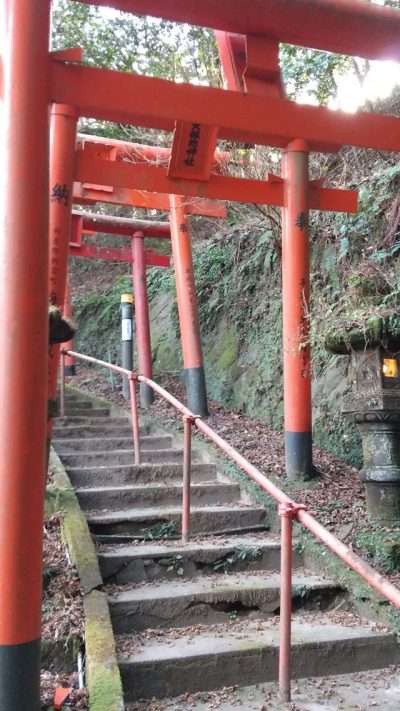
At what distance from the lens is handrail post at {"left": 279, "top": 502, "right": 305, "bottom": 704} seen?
277 centimetres

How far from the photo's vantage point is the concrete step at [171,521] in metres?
4.28

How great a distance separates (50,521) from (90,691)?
1.52 m

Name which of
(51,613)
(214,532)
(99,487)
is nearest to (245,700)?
(51,613)

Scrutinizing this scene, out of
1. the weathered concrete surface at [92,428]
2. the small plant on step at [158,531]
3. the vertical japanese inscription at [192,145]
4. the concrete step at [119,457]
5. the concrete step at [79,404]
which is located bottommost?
A: the small plant on step at [158,531]

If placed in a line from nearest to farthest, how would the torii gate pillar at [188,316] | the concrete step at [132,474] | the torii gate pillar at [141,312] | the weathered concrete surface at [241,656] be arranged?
1. the weathered concrete surface at [241,656]
2. the concrete step at [132,474]
3. the torii gate pillar at [188,316]
4. the torii gate pillar at [141,312]

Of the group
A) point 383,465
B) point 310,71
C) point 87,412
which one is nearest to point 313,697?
point 383,465

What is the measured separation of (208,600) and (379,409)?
1.70m

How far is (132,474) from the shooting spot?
526 centimetres

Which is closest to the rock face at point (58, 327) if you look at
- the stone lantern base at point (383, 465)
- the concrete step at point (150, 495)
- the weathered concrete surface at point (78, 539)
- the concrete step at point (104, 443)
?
the weathered concrete surface at point (78, 539)

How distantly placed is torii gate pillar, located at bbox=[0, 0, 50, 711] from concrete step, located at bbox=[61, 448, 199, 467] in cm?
312

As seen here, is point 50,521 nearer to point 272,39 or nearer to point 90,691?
point 90,691

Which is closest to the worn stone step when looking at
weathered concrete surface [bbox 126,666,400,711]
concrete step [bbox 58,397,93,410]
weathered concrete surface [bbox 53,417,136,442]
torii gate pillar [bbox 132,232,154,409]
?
weathered concrete surface [bbox 53,417,136,442]

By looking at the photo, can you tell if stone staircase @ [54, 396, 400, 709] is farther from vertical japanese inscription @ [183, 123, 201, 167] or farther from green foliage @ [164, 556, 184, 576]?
vertical japanese inscription @ [183, 123, 201, 167]

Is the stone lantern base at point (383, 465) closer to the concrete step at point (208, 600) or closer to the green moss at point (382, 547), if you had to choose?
the green moss at point (382, 547)
